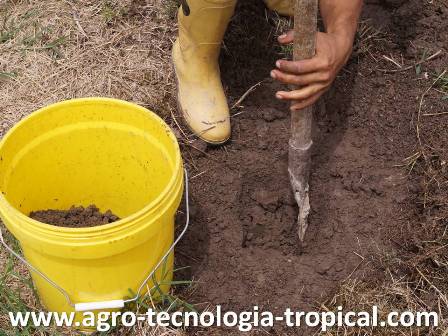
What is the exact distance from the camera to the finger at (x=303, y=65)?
6.80 feet

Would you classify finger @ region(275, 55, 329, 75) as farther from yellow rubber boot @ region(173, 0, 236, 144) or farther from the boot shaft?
yellow rubber boot @ region(173, 0, 236, 144)

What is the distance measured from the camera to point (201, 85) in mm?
2893

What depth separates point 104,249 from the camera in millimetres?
1928

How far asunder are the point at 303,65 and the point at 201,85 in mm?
877

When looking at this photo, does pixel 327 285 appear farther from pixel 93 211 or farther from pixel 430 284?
pixel 93 211

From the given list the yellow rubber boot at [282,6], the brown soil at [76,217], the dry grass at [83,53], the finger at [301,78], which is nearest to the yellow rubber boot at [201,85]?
the dry grass at [83,53]

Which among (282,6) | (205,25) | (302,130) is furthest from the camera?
(282,6)

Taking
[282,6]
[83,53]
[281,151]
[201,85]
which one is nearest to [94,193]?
[201,85]

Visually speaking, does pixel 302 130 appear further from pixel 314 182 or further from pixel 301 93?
pixel 314 182

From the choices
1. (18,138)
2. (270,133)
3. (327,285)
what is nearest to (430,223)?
(327,285)

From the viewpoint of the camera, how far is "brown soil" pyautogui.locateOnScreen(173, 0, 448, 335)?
251 centimetres

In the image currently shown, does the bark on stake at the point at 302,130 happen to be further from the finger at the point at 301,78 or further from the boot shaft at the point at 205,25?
the boot shaft at the point at 205,25

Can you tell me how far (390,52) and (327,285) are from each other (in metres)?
1.20

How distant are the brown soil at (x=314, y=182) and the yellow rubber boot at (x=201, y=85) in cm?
9
